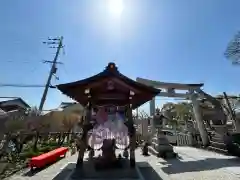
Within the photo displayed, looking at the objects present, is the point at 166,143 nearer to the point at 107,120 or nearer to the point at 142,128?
the point at 107,120

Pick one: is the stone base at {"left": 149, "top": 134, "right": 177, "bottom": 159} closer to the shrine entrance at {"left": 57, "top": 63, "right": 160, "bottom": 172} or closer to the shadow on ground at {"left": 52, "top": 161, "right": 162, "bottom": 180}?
the shrine entrance at {"left": 57, "top": 63, "right": 160, "bottom": 172}

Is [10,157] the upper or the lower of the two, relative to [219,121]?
lower

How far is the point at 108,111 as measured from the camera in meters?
9.62

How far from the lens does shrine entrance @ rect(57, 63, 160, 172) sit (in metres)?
7.43

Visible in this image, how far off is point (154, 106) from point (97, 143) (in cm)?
831

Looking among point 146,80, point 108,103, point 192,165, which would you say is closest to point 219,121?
point 146,80

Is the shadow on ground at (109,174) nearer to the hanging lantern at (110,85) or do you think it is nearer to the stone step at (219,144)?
the hanging lantern at (110,85)

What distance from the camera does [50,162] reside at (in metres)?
9.69

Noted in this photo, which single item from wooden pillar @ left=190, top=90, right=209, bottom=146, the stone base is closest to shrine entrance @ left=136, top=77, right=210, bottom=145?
wooden pillar @ left=190, top=90, right=209, bottom=146

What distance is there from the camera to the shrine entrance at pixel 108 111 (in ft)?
24.4

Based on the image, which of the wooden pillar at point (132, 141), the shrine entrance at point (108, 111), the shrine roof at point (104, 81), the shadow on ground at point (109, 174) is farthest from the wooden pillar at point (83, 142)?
the wooden pillar at point (132, 141)

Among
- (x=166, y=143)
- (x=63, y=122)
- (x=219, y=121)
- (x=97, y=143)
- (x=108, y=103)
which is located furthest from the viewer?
(x=63, y=122)

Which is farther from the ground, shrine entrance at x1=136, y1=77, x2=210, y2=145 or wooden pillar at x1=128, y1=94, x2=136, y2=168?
shrine entrance at x1=136, y1=77, x2=210, y2=145

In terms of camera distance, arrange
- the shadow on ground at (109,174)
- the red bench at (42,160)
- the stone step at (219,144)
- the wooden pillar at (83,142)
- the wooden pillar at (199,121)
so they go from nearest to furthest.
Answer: the shadow on ground at (109,174)
the wooden pillar at (83,142)
the red bench at (42,160)
the stone step at (219,144)
the wooden pillar at (199,121)
